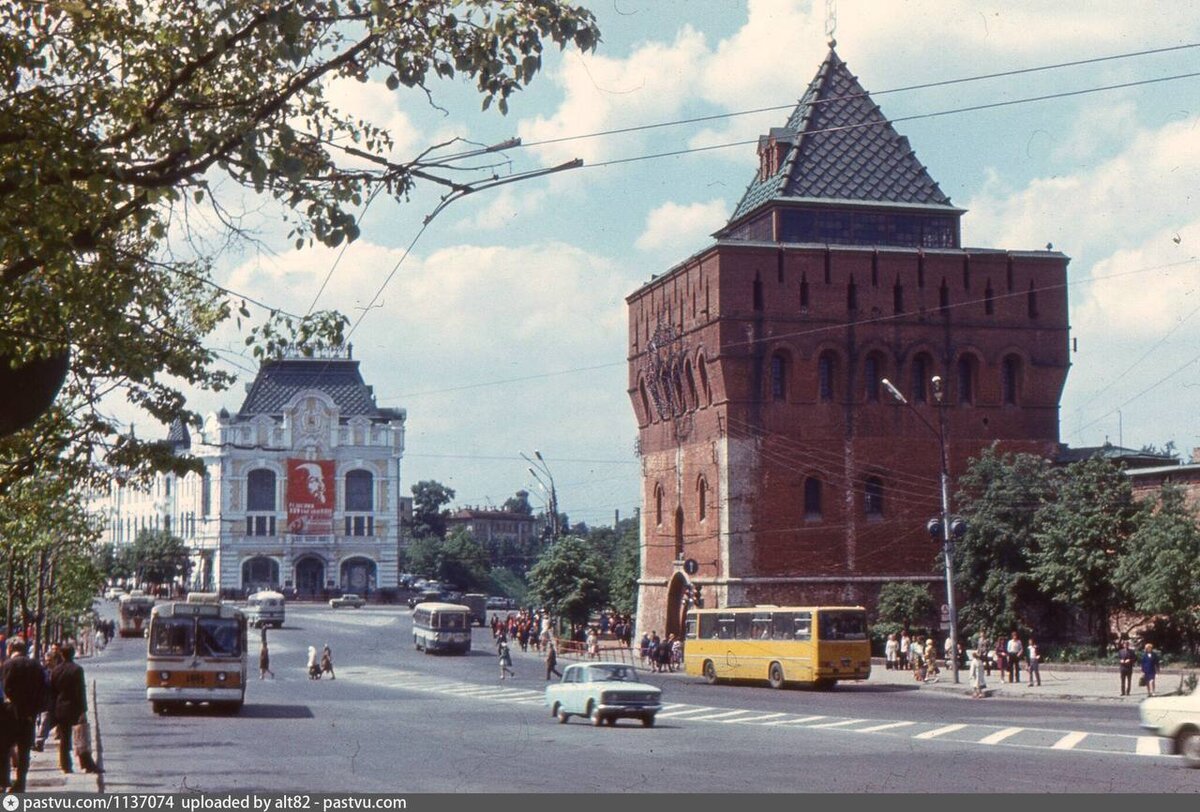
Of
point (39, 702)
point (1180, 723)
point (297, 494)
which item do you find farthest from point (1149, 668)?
point (297, 494)

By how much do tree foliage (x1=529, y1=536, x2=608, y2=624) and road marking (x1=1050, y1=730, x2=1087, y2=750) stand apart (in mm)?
48940

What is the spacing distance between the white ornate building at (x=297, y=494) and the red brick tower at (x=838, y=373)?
127 feet

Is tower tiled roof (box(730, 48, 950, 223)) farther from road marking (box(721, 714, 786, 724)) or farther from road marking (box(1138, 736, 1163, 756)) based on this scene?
road marking (box(1138, 736, 1163, 756))

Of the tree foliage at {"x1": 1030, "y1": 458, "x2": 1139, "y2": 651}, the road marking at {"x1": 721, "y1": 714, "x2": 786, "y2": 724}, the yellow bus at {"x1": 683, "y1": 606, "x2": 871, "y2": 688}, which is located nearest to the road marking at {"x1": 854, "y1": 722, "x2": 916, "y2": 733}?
the road marking at {"x1": 721, "y1": 714, "x2": 786, "y2": 724}

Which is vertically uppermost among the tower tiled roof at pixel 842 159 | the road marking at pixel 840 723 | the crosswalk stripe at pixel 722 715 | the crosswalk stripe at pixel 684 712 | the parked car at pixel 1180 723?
the tower tiled roof at pixel 842 159

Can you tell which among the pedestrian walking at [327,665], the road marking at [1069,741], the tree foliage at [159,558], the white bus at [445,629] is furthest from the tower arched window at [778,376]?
the tree foliage at [159,558]

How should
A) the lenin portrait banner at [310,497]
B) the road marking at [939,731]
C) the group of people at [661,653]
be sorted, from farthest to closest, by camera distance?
the lenin portrait banner at [310,497] < the group of people at [661,653] < the road marking at [939,731]

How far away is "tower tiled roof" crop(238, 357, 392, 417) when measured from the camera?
3474 inches

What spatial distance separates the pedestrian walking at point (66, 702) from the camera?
17.3 meters

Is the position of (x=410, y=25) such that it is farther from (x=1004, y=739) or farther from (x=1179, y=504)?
(x=1179, y=504)

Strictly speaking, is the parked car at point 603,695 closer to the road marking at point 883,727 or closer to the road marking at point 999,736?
the road marking at point 883,727

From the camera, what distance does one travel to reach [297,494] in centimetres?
9869

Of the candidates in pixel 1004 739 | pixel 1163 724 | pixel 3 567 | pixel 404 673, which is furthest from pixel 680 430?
pixel 1163 724

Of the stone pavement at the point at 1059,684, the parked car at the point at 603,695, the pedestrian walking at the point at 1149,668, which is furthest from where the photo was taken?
the stone pavement at the point at 1059,684
